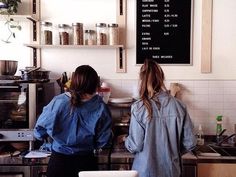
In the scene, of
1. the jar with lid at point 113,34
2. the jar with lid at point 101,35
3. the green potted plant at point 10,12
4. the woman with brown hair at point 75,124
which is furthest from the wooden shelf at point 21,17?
the woman with brown hair at point 75,124

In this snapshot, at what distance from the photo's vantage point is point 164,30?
2.95 m

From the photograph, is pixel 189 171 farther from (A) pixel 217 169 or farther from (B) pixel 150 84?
(B) pixel 150 84

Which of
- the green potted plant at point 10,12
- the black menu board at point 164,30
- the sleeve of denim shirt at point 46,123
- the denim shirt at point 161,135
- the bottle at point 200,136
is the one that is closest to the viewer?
the denim shirt at point 161,135

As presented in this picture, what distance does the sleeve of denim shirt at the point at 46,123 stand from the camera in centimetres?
211

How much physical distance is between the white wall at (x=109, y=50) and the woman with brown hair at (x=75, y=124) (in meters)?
0.90

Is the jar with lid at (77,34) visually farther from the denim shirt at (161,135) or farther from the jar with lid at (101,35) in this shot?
the denim shirt at (161,135)

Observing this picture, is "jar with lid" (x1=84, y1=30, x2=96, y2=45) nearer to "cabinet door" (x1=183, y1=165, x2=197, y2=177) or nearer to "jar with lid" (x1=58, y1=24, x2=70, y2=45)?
"jar with lid" (x1=58, y1=24, x2=70, y2=45)

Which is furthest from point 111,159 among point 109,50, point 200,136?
point 109,50

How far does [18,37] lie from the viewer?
9.84 ft

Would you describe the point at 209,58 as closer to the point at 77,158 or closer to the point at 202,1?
the point at 202,1

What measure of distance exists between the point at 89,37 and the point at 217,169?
1.60 m

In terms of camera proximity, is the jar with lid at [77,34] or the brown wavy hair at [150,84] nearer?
the brown wavy hair at [150,84]

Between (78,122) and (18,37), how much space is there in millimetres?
1364

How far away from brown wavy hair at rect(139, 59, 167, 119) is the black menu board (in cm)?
94
